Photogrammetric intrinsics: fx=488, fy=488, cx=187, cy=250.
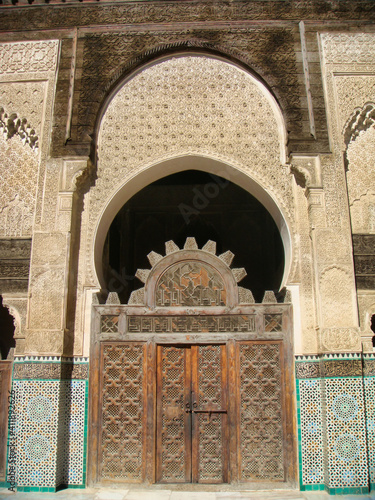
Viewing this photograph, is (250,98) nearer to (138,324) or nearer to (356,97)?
(356,97)

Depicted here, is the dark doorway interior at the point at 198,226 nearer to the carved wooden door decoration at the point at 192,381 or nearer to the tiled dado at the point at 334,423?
the carved wooden door decoration at the point at 192,381

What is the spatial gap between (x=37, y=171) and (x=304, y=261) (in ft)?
8.87

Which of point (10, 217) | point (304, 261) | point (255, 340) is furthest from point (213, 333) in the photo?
point (10, 217)

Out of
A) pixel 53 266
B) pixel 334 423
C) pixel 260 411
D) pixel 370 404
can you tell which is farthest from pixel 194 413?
pixel 53 266

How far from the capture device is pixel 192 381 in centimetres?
438

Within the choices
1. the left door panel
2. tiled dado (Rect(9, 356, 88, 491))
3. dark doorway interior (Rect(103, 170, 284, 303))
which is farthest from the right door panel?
dark doorway interior (Rect(103, 170, 284, 303))

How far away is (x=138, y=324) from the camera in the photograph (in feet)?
14.6

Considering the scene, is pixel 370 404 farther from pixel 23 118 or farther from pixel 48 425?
pixel 23 118

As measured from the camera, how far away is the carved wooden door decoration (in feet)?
13.8

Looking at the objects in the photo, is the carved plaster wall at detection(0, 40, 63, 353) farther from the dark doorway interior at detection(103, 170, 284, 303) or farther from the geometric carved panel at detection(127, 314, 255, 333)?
the dark doorway interior at detection(103, 170, 284, 303)

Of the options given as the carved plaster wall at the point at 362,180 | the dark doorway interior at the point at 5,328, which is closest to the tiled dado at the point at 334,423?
the carved plaster wall at the point at 362,180

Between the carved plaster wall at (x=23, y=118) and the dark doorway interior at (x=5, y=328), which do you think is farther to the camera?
the dark doorway interior at (x=5, y=328)

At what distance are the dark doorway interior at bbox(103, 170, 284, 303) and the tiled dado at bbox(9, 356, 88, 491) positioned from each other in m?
2.36

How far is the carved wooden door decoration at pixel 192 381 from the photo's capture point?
13.8 ft
